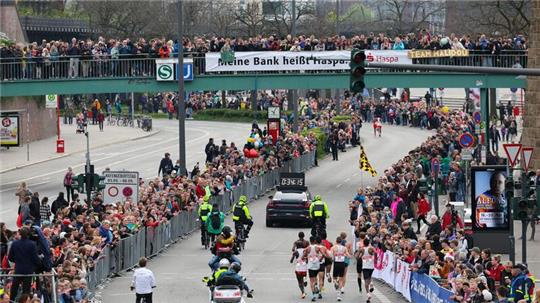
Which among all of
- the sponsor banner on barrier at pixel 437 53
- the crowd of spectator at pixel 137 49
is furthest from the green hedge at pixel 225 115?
the sponsor banner on barrier at pixel 437 53

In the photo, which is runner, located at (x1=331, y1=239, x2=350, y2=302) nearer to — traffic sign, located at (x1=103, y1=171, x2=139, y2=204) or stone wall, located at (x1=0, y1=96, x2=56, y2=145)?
traffic sign, located at (x1=103, y1=171, x2=139, y2=204)

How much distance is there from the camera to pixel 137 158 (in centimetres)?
7012

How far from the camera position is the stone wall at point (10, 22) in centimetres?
8225

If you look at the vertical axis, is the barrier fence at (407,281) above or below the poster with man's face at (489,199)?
below

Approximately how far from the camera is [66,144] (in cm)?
7800

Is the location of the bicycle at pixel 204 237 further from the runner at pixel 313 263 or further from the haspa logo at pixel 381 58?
the haspa logo at pixel 381 58

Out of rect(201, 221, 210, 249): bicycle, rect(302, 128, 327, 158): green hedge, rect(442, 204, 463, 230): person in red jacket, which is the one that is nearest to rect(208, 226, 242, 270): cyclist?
rect(442, 204, 463, 230): person in red jacket

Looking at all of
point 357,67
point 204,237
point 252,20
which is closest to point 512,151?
point 204,237

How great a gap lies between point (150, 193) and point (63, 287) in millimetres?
16972

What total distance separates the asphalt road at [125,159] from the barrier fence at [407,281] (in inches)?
565

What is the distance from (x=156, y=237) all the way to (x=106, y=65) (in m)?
21.1

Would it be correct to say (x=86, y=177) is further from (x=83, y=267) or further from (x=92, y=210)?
(x=83, y=267)

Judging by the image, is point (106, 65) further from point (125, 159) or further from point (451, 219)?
point (451, 219)

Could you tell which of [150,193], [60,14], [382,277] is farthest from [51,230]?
[60,14]
